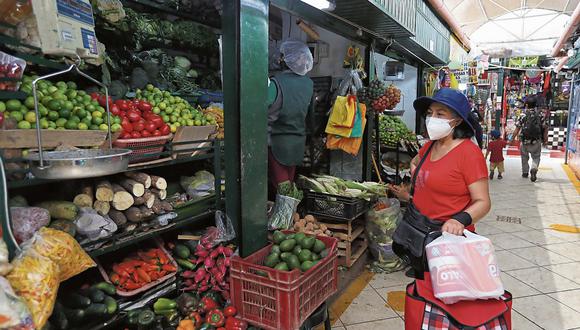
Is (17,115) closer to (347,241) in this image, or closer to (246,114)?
(246,114)

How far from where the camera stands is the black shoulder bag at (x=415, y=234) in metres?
2.55

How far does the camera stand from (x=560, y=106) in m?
16.7

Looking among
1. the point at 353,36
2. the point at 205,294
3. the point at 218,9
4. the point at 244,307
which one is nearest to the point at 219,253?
the point at 205,294

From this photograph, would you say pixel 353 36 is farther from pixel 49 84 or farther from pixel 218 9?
pixel 49 84

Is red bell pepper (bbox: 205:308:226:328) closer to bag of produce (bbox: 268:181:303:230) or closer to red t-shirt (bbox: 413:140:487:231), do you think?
bag of produce (bbox: 268:181:303:230)

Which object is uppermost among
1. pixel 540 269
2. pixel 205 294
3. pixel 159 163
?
pixel 159 163

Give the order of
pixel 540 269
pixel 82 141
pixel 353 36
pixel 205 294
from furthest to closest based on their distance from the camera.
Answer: pixel 353 36, pixel 540 269, pixel 205 294, pixel 82 141

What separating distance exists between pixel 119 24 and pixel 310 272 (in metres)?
2.42

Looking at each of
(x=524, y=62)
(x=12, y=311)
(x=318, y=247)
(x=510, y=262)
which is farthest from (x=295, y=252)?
(x=524, y=62)

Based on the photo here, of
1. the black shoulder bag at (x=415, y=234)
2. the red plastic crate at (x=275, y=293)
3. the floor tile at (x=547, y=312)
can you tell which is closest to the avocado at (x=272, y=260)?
the red plastic crate at (x=275, y=293)

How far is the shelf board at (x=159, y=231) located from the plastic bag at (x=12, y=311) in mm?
1015

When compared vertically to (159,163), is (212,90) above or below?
above

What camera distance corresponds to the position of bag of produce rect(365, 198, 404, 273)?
4.47 meters

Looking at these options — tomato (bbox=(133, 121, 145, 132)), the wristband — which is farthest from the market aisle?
tomato (bbox=(133, 121, 145, 132))
